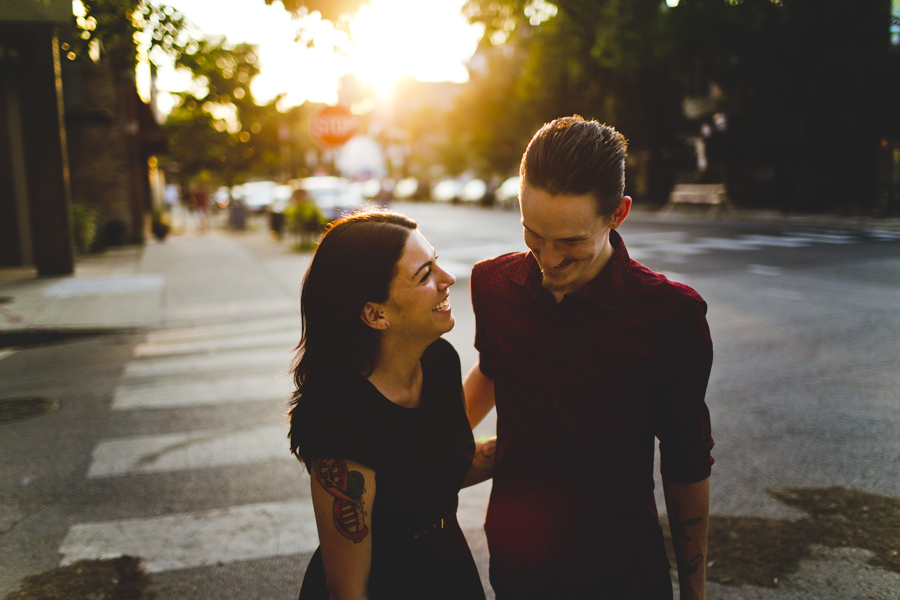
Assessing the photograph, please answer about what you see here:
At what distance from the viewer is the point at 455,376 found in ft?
6.95

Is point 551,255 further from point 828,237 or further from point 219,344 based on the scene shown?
point 828,237

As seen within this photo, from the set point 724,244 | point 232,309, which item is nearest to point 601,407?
point 232,309

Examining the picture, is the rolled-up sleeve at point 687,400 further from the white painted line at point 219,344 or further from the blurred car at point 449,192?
the blurred car at point 449,192

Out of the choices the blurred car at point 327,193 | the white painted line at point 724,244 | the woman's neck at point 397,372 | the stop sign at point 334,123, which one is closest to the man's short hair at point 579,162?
the woman's neck at point 397,372

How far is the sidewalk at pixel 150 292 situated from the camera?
926 cm

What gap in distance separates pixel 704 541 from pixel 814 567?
1798 mm

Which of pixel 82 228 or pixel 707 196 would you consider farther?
pixel 707 196

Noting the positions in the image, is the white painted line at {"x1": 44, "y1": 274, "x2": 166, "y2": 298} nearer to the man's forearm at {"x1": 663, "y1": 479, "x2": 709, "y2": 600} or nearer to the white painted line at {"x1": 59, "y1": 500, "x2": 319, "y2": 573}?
the white painted line at {"x1": 59, "y1": 500, "x2": 319, "y2": 573}

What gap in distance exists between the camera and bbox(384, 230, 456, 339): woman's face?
1899 millimetres

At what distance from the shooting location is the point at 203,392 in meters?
6.07

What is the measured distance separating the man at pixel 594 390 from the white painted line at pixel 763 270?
1104cm

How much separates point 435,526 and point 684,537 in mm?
672

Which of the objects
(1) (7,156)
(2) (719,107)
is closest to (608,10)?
(2) (719,107)

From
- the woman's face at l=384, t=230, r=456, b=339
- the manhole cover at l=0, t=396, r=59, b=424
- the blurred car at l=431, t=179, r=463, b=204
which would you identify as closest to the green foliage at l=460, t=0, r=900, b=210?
the blurred car at l=431, t=179, r=463, b=204
